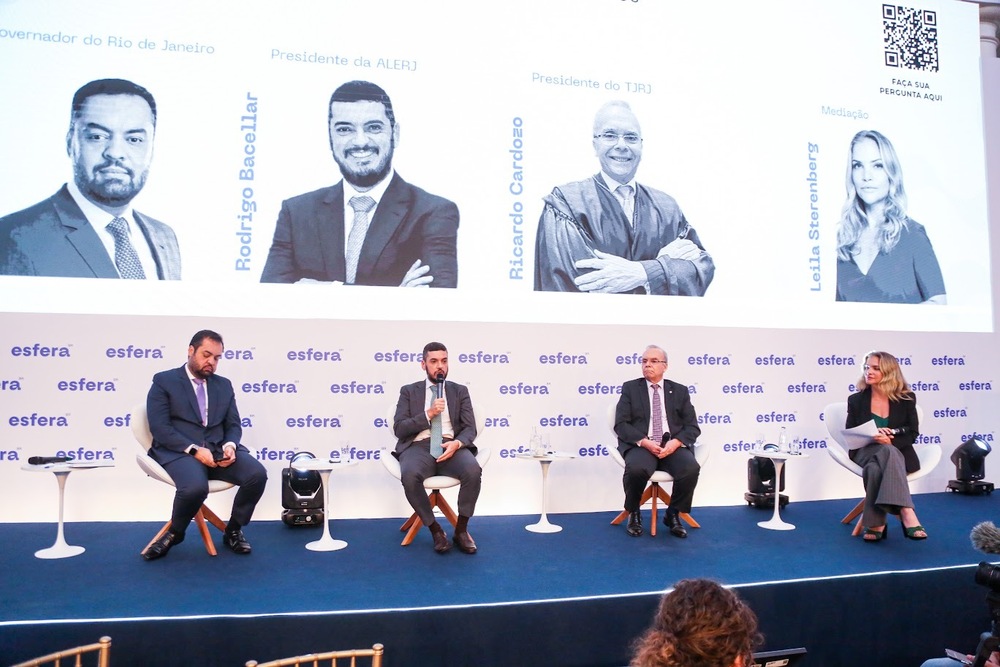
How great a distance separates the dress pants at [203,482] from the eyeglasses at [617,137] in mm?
2966

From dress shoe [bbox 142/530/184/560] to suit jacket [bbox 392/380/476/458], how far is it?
114 centimetres

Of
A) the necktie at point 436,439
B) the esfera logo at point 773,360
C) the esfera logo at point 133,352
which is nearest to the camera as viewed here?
the necktie at point 436,439

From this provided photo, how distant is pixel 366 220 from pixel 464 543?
2.05 metres

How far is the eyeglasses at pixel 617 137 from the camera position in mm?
Result: 4734

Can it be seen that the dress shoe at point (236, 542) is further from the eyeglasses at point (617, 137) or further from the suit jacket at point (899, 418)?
the suit jacket at point (899, 418)

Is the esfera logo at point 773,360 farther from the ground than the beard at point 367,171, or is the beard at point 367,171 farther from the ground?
the beard at point 367,171

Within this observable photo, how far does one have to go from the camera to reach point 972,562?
332 centimetres

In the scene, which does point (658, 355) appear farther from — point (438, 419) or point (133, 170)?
point (133, 170)

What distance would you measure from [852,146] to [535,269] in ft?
8.49

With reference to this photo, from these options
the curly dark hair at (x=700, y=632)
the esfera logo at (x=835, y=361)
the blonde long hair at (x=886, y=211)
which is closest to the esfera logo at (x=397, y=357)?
the esfera logo at (x=835, y=361)

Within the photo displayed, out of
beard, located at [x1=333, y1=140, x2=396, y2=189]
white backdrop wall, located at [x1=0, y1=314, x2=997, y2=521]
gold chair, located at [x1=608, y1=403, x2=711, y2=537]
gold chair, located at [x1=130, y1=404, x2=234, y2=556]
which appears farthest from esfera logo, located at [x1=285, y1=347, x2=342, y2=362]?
gold chair, located at [x1=608, y1=403, x2=711, y2=537]

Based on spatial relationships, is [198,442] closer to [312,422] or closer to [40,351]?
[312,422]

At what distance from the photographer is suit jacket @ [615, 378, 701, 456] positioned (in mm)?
4172

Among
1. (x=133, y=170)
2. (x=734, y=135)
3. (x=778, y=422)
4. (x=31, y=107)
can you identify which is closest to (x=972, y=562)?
(x=778, y=422)
